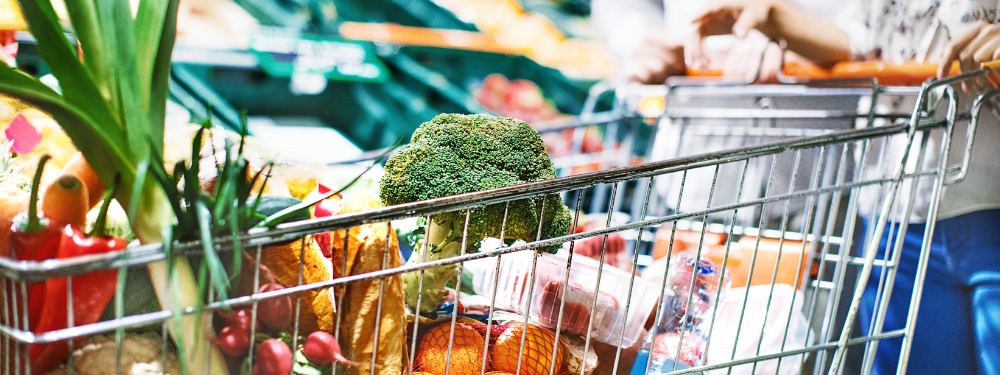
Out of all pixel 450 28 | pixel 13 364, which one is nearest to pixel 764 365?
pixel 13 364

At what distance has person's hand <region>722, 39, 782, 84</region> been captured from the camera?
1636mm

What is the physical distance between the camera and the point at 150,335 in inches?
26.2

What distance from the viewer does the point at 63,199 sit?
588 millimetres

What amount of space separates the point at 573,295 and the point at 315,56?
188 centimetres

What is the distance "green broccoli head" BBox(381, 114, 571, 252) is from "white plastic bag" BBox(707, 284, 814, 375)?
0.54 m

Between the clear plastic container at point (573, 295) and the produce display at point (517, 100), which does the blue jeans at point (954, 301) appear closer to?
the clear plastic container at point (573, 295)

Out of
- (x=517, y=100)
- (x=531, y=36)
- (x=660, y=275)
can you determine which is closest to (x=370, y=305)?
(x=660, y=275)

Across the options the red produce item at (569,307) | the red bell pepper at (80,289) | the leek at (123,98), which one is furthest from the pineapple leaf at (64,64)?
the red produce item at (569,307)

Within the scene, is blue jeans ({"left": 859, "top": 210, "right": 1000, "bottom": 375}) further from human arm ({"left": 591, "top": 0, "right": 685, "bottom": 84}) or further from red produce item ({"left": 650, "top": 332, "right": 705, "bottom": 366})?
human arm ({"left": 591, "top": 0, "right": 685, "bottom": 84})

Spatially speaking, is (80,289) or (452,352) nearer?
(80,289)

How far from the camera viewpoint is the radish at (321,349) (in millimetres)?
697

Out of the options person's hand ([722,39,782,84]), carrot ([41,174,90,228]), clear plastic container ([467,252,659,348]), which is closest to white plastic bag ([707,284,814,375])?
clear plastic container ([467,252,659,348])

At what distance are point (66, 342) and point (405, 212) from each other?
1.20 ft

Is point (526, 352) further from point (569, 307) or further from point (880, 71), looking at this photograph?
point (880, 71)
